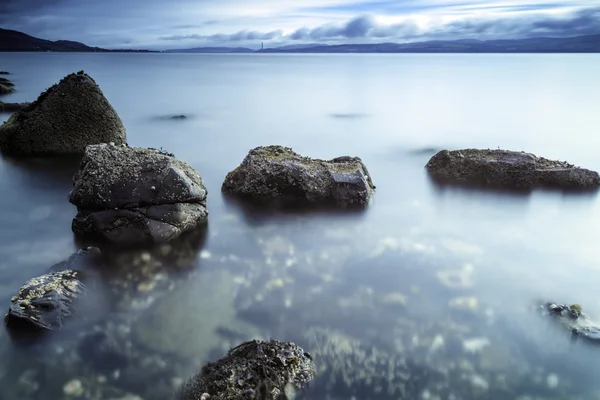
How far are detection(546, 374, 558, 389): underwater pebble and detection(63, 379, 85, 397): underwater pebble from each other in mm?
4027

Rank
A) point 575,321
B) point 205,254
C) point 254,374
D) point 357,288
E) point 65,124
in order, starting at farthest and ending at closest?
point 65,124, point 205,254, point 357,288, point 575,321, point 254,374

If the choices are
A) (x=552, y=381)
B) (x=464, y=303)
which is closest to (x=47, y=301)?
(x=464, y=303)

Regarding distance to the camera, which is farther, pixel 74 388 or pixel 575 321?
pixel 575 321

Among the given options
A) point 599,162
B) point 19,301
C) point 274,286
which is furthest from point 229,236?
point 599,162

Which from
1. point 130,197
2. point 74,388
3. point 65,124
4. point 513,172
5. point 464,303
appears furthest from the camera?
point 65,124

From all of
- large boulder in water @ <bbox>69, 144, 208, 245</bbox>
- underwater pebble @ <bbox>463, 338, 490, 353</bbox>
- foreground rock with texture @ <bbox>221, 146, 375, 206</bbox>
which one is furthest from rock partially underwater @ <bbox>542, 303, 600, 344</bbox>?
large boulder in water @ <bbox>69, 144, 208, 245</bbox>

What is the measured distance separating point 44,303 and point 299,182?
480 centimetres

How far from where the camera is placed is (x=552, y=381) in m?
4.58

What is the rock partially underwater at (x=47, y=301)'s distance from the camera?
5.12 meters

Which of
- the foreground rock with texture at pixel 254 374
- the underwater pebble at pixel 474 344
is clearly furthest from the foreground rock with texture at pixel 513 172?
the foreground rock with texture at pixel 254 374

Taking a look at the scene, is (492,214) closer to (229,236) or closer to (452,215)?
(452,215)

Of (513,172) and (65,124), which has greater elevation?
(65,124)

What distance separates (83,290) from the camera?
575 centimetres

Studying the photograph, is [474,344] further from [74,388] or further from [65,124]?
[65,124]
